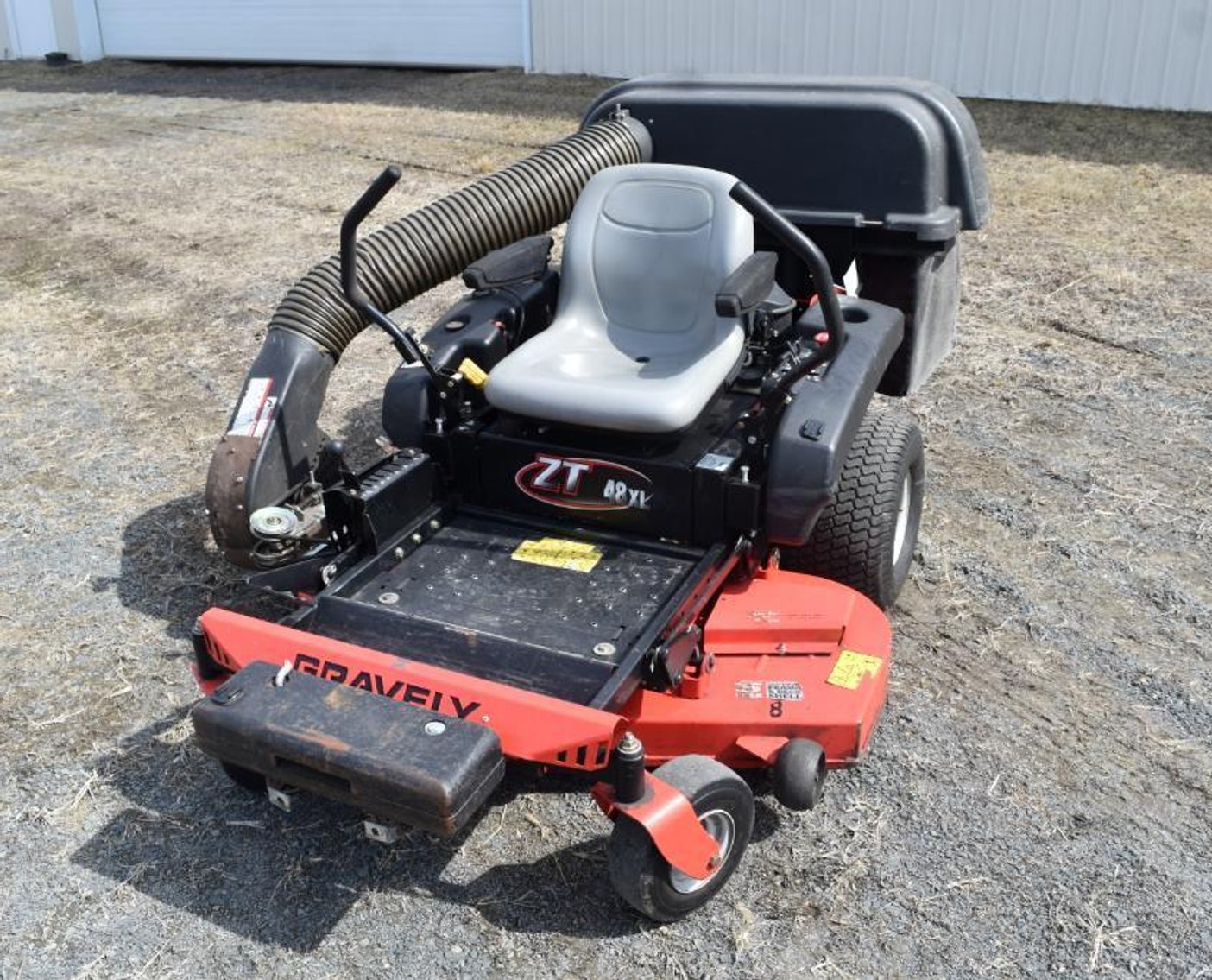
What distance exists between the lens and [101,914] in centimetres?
274

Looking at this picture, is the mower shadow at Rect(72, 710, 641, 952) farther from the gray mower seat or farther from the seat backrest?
the seat backrest

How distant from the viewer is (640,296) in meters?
3.81

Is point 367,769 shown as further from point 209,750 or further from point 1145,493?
point 1145,493

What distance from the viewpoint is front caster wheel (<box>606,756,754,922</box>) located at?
8.17 ft

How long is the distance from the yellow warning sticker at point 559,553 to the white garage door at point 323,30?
10573 mm

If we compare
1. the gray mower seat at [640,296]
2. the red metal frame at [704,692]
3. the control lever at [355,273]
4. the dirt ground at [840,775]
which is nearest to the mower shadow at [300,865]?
the dirt ground at [840,775]

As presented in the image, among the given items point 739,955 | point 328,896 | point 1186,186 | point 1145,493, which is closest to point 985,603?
point 1145,493

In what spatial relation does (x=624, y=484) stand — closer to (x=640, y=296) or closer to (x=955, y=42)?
(x=640, y=296)

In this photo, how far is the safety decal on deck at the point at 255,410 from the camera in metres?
3.68

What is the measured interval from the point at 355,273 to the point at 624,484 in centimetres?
97

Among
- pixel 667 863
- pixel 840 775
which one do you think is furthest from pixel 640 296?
pixel 667 863

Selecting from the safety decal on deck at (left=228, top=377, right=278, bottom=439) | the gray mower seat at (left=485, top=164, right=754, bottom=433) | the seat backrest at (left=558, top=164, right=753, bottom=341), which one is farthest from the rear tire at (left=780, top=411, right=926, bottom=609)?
the safety decal on deck at (left=228, top=377, right=278, bottom=439)

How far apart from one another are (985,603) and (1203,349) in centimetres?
251

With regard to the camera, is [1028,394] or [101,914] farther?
[1028,394]
